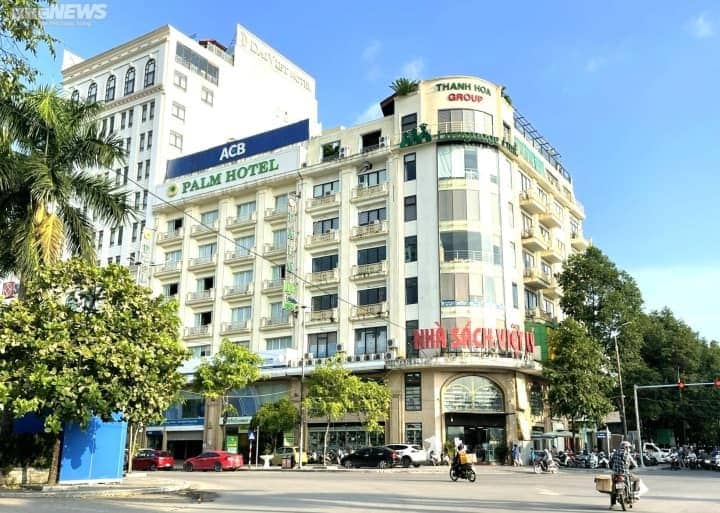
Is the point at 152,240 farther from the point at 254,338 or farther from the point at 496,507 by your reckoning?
the point at 496,507

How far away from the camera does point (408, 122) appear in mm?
49562

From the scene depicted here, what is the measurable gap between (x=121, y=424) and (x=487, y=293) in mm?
27086

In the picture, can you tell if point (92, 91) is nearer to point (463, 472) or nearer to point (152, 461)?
point (152, 461)

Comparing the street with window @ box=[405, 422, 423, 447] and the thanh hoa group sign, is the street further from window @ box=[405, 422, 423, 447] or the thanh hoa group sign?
the thanh hoa group sign

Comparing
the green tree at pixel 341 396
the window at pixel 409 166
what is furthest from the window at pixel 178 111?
the green tree at pixel 341 396

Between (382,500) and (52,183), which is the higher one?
(52,183)

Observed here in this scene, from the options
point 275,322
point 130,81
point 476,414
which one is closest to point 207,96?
point 130,81

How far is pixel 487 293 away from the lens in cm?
4481

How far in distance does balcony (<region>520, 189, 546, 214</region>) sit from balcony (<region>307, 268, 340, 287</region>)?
15.0 m

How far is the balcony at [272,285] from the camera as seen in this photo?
5219cm

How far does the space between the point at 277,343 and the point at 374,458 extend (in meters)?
16.3

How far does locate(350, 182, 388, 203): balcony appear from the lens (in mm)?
49656

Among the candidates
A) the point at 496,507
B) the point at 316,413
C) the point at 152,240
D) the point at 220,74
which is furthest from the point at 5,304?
the point at 220,74

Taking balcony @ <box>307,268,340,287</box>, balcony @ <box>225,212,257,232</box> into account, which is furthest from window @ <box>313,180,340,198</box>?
balcony @ <box>307,268,340,287</box>
